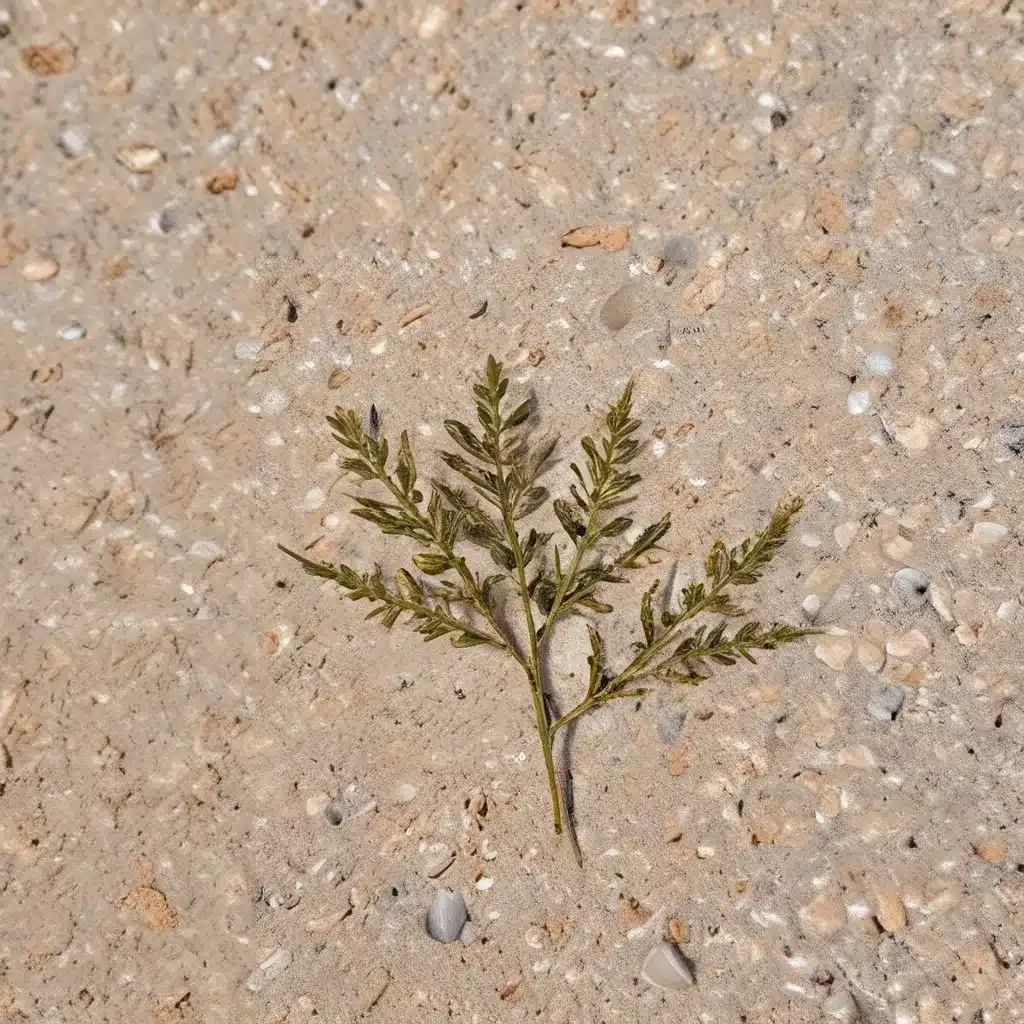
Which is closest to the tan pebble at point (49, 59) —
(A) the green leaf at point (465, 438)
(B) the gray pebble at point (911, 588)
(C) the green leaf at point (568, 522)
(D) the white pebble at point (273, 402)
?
(D) the white pebble at point (273, 402)

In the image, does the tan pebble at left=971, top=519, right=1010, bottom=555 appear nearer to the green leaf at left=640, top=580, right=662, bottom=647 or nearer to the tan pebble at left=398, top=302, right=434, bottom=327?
the green leaf at left=640, top=580, right=662, bottom=647

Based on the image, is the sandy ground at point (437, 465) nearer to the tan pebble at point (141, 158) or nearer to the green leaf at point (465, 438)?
the tan pebble at point (141, 158)

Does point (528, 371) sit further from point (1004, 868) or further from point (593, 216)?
point (1004, 868)

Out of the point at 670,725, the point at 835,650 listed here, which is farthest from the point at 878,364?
the point at 670,725

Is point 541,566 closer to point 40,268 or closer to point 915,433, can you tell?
point 915,433

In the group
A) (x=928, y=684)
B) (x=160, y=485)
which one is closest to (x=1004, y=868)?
(x=928, y=684)

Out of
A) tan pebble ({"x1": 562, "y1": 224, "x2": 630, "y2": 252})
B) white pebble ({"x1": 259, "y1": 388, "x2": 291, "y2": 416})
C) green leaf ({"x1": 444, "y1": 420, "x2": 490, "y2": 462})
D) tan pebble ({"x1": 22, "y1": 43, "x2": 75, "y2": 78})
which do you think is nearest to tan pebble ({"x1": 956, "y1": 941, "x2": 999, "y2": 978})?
green leaf ({"x1": 444, "y1": 420, "x2": 490, "y2": 462})
